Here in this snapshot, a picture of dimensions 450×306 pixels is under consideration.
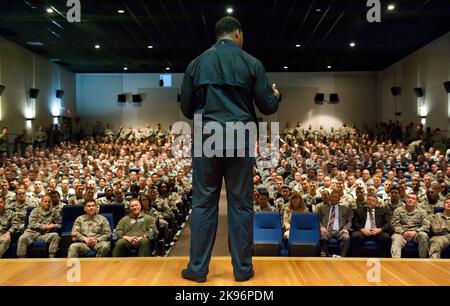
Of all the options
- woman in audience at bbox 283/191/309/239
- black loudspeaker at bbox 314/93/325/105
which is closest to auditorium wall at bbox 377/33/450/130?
black loudspeaker at bbox 314/93/325/105

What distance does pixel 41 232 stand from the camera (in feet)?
19.7

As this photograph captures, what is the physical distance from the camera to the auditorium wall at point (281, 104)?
2269cm

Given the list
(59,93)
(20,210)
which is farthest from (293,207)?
(59,93)

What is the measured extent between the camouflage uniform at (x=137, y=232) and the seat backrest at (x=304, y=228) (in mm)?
1706

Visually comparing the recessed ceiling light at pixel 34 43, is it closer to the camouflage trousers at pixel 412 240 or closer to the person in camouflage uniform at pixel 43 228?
the person in camouflage uniform at pixel 43 228

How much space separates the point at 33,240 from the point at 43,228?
0.62ft

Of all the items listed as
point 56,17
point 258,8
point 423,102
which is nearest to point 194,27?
point 258,8

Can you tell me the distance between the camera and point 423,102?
17031 mm

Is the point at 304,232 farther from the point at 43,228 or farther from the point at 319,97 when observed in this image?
the point at 319,97

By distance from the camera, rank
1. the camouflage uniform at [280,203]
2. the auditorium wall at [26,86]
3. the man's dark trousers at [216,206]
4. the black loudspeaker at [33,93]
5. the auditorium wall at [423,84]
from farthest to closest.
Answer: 1. the black loudspeaker at [33,93]
2. the auditorium wall at [26,86]
3. the auditorium wall at [423,84]
4. the camouflage uniform at [280,203]
5. the man's dark trousers at [216,206]

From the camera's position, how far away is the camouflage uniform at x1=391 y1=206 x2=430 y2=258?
18.5ft

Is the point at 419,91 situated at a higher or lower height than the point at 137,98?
lower

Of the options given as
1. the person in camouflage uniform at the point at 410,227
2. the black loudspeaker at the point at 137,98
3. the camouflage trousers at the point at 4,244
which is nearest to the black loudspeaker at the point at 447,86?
the person in camouflage uniform at the point at 410,227

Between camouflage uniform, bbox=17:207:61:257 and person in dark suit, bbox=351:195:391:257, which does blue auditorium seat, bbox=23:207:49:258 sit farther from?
person in dark suit, bbox=351:195:391:257
